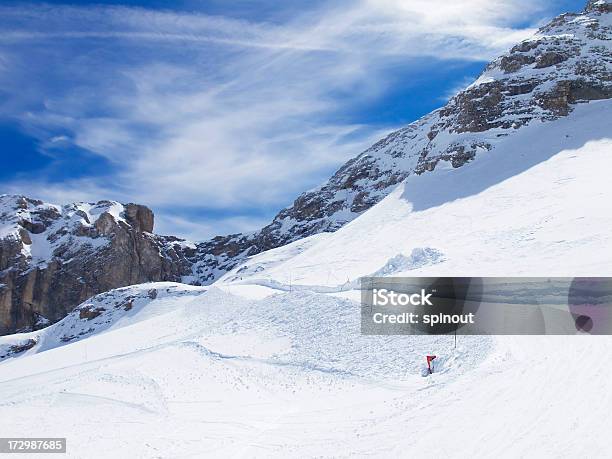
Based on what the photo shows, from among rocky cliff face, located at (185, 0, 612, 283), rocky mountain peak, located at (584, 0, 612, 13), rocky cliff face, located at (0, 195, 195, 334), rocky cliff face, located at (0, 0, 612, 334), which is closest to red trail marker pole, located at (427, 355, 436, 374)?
rocky cliff face, located at (185, 0, 612, 283)

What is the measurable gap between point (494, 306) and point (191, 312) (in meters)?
26.0

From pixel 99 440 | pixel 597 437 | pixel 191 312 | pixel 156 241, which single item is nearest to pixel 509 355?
pixel 597 437

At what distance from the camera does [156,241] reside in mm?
137625

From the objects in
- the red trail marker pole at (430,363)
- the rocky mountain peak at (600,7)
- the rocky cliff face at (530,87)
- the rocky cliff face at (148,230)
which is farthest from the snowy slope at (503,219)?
the rocky mountain peak at (600,7)

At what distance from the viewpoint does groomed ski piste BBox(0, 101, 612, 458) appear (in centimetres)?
1295

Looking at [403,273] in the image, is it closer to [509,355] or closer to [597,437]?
[509,355]

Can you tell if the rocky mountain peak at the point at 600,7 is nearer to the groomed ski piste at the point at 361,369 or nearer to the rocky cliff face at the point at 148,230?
the rocky cliff face at the point at 148,230

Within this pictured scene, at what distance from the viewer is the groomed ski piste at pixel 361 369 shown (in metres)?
13.0
